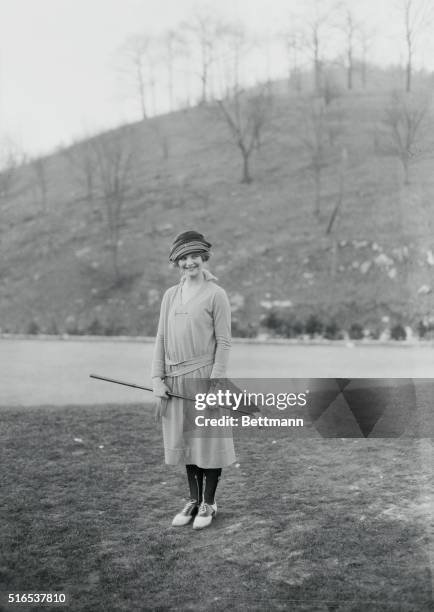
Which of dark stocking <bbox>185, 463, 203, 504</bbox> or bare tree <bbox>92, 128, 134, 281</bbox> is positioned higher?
bare tree <bbox>92, 128, 134, 281</bbox>

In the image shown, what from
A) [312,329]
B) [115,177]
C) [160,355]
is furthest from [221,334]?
[115,177]

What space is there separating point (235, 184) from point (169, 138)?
5.95m

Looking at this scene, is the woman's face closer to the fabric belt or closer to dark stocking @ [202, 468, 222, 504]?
the fabric belt

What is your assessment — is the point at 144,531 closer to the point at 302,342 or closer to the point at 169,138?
the point at 302,342

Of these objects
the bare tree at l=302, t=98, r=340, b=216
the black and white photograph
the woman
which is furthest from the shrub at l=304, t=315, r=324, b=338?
the bare tree at l=302, t=98, r=340, b=216

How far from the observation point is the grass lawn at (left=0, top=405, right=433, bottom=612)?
2.67m

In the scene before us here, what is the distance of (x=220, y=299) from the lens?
3322 millimetres

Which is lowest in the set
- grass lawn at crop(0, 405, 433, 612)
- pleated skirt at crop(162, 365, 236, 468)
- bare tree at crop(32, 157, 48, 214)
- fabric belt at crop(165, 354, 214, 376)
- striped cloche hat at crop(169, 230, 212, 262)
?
grass lawn at crop(0, 405, 433, 612)

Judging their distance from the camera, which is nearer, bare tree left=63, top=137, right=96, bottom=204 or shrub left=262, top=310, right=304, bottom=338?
shrub left=262, top=310, right=304, bottom=338

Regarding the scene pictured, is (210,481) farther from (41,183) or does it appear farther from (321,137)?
(41,183)

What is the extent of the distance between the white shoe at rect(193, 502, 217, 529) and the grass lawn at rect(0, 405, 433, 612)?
2.1 inches

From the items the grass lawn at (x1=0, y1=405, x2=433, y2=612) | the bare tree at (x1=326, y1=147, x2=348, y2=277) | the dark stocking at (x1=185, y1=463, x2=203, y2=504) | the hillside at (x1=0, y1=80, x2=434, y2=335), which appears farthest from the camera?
the bare tree at (x1=326, y1=147, x2=348, y2=277)

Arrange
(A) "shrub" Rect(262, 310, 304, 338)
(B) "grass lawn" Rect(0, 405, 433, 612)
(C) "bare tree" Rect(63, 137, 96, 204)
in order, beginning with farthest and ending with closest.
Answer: (C) "bare tree" Rect(63, 137, 96, 204) < (A) "shrub" Rect(262, 310, 304, 338) < (B) "grass lawn" Rect(0, 405, 433, 612)

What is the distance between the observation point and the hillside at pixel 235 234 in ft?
55.6
